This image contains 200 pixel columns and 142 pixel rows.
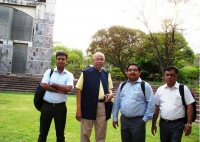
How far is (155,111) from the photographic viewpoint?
346cm

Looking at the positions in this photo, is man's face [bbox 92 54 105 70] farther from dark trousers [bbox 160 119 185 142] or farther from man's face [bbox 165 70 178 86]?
dark trousers [bbox 160 119 185 142]

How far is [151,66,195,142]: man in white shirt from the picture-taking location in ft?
10.4

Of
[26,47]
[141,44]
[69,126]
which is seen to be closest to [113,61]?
[141,44]

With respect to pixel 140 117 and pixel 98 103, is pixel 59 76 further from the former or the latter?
pixel 140 117

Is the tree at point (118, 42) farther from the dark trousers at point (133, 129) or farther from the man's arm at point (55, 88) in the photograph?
the dark trousers at point (133, 129)

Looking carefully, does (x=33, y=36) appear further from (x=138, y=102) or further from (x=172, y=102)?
(x=172, y=102)

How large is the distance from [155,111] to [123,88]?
0.63 metres

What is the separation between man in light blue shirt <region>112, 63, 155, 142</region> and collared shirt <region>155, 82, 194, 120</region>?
0.74ft

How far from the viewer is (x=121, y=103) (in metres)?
3.39

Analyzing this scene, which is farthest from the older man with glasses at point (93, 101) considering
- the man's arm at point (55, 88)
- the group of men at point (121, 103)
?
the man's arm at point (55, 88)

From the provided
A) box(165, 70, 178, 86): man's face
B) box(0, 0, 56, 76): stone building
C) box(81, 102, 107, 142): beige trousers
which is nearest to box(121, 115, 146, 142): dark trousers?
box(81, 102, 107, 142): beige trousers

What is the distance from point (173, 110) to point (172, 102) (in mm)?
118

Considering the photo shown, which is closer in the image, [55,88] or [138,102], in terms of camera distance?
[138,102]

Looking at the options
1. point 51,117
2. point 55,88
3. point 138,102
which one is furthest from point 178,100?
point 51,117
